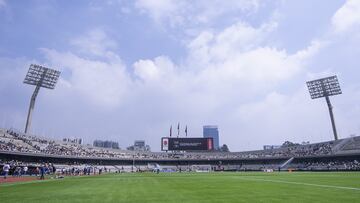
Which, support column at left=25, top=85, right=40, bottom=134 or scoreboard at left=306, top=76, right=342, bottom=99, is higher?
scoreboard at left=306, top=76, right=342, bottom=99

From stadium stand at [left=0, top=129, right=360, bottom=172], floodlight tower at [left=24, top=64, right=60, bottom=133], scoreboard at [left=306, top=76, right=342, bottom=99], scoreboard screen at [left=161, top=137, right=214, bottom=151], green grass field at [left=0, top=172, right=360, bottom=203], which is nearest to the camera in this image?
green grass field at [left=0, top=172, right=360, bottom=203]

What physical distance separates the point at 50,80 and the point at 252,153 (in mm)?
77258

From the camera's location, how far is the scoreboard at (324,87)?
91.1m

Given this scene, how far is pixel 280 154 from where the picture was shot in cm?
10138

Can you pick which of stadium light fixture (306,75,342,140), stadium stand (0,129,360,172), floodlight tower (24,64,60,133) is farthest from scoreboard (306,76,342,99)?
floodlight tower (24,64,60,133)

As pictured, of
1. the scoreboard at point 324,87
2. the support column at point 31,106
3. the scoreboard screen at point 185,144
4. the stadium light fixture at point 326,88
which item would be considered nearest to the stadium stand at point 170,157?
the support column at point 31,106

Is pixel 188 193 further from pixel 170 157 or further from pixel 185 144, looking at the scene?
pixel 170 157

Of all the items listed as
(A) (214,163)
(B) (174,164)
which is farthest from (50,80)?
(A) (214,163)

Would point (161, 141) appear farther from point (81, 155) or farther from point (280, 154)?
point (280, 154)

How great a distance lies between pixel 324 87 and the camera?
92312 millimetres

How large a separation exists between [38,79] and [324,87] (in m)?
83.7

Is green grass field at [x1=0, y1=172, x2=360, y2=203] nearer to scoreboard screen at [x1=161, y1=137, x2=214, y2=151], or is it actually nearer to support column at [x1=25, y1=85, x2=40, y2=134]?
support column at [x1=25, y1=85, x2=40, y2=134]

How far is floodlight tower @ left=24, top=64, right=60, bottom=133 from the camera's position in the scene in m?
81.4

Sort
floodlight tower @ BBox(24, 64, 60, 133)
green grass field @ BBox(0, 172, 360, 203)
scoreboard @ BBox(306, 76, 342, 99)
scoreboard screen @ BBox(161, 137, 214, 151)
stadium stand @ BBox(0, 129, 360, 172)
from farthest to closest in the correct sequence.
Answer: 1. scoreboard screen @ BBox(161, 137, 214, 151)
2. scoreboard @ BBox(306, 76, 342, 99)
3. floodlight tower @ BBox(24, 64, 60, 133)
4. stadium stand @ BBox(0, 129, 360, 172)
5. green grass field @ BBox(0, 172, 360, 203)
